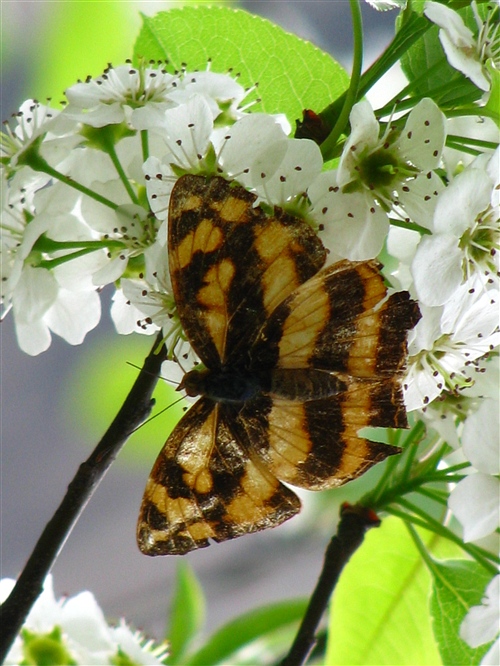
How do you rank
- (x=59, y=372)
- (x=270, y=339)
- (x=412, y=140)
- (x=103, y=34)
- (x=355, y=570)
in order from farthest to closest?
1. (x=59, y=372)
2. (x=103, y=34)
3. (x=355, y=570)
4. (x=270, y=339)
5. (x=412, y=140)

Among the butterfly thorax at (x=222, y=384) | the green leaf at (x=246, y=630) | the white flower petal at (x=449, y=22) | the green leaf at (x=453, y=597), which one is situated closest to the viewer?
the white flower petal at (x=449, y=22)

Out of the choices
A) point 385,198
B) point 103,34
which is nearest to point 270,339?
point 385,198

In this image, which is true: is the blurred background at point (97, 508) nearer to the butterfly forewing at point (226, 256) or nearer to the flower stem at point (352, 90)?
the butterfly forewing at point (226, 256)

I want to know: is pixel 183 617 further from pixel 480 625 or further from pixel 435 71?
pixel 435 71

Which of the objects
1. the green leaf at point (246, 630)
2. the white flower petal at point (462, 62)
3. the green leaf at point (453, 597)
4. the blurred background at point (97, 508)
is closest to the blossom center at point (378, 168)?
the white flower petal at point (462, 62)

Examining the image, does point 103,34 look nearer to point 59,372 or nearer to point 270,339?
point 270,339

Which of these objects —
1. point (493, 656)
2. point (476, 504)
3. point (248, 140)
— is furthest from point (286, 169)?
point (493, 656)
